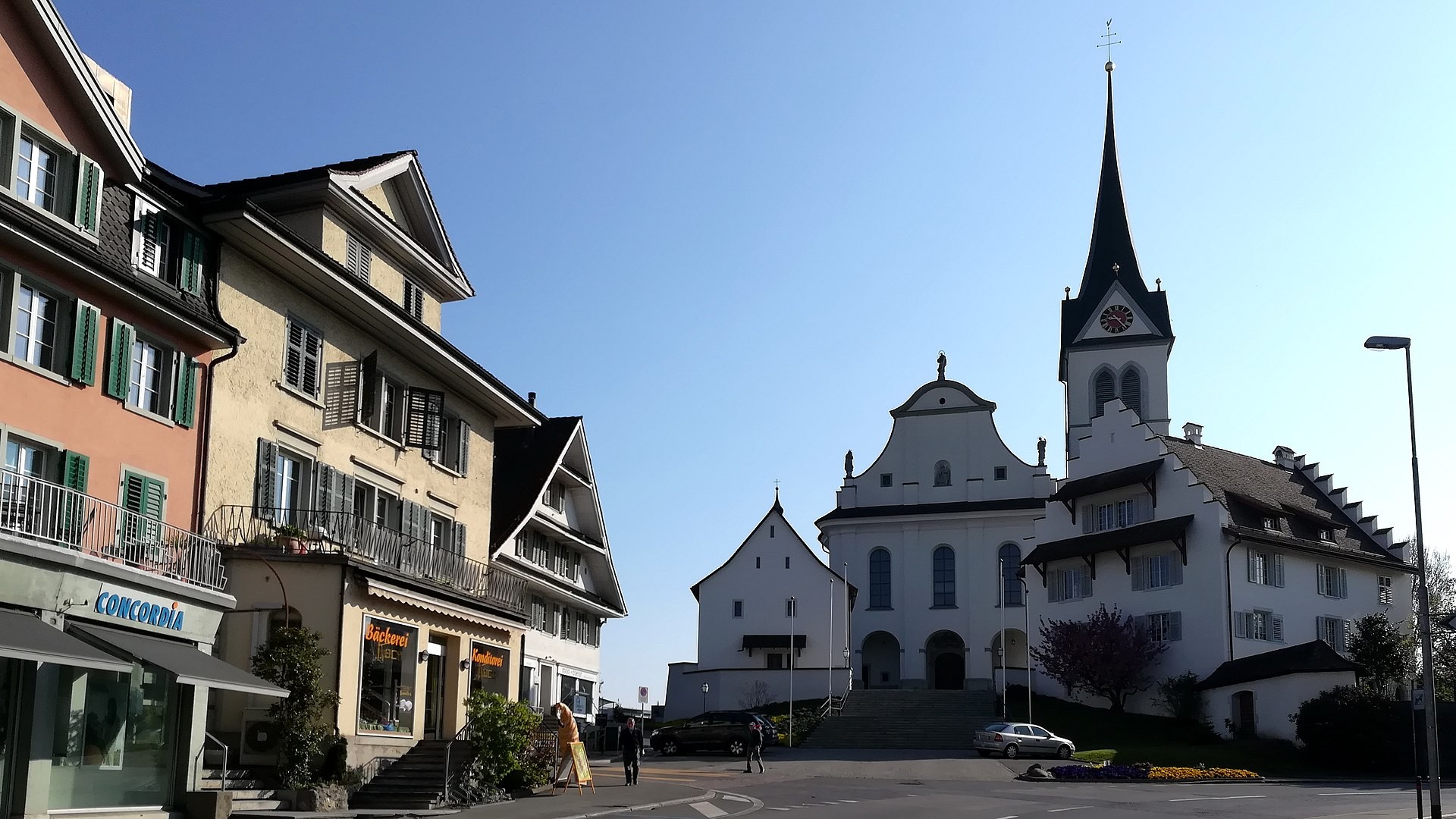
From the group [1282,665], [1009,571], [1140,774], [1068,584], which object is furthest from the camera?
[1009,571]

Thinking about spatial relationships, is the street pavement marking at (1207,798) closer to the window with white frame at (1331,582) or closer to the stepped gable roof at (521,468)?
the stepped gable roof at (521,468)

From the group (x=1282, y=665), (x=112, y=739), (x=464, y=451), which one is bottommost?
(x=112, y=739)

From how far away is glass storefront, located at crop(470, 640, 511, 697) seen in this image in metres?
30.1

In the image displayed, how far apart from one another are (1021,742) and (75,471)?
35333 mm

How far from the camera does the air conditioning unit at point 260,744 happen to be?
74.9ft

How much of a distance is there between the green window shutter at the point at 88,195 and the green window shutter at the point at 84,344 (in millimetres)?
1195

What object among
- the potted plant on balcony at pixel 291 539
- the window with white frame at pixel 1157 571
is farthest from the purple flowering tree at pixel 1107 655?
the potted plant on balcony at pixel 291 539

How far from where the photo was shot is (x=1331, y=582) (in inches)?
2450

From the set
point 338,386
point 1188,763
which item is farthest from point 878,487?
point 338,386

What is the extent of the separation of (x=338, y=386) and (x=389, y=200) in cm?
519

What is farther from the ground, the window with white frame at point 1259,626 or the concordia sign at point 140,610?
the window with white frame at point 1259,626

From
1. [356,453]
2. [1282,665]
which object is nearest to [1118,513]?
[1282,665]

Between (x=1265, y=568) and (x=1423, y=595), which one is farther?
(x=1265, y=568)

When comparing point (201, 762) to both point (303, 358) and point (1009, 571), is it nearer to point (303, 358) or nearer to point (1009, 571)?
point (303, 358)
